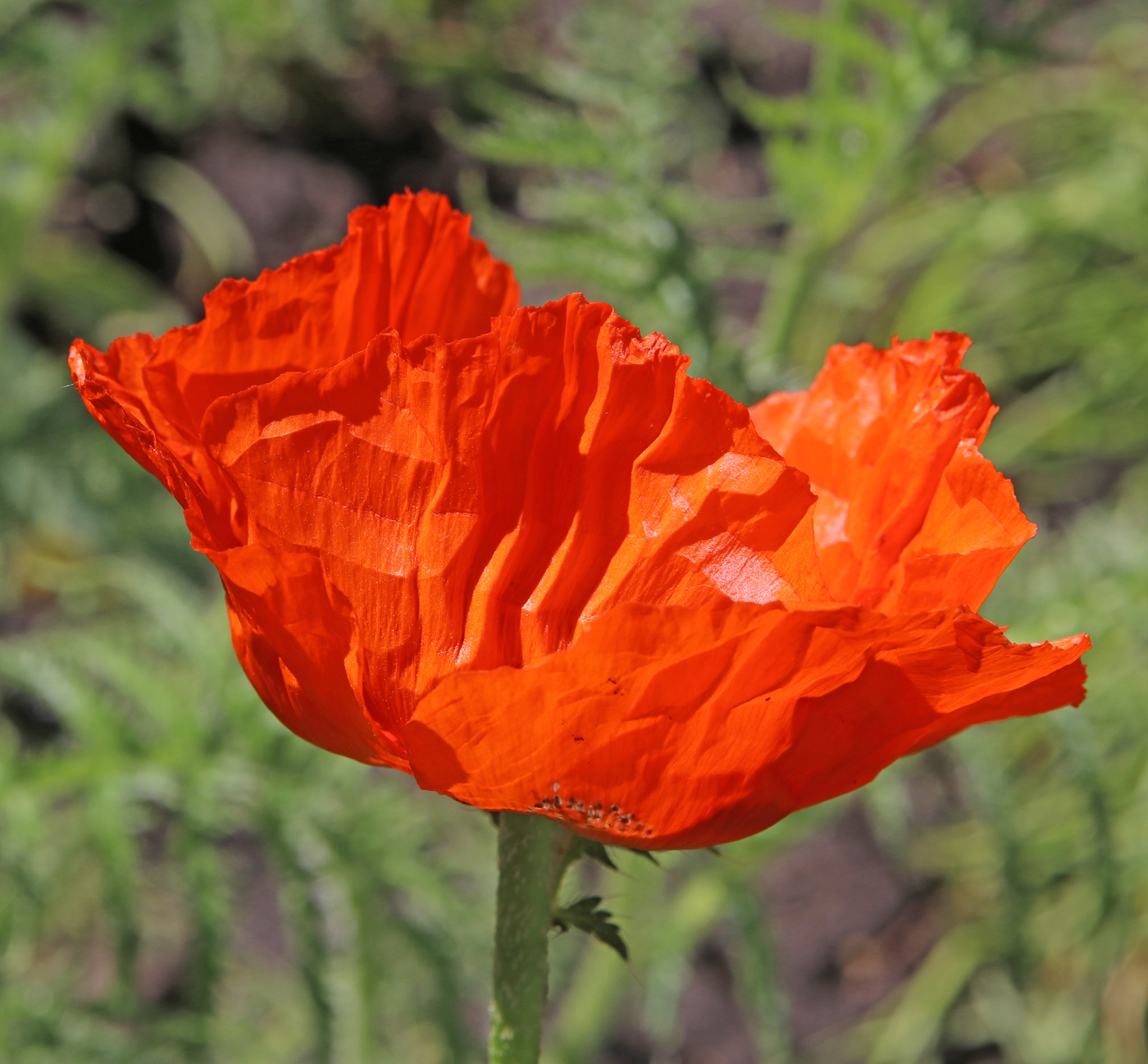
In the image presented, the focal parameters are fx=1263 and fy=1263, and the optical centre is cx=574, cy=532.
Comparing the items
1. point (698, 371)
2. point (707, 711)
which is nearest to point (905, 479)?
point (707, 711)

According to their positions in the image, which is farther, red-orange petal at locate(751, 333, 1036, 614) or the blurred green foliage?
the blurred green foliage

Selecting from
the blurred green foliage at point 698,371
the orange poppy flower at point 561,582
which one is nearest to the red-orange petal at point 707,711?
the orange poppy flower at point 561,582

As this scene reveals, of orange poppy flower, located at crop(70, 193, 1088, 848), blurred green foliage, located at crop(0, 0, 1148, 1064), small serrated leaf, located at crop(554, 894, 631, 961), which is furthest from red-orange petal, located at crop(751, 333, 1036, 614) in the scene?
blurred green foliage, located at crop(0, 0, 1148, 1064)

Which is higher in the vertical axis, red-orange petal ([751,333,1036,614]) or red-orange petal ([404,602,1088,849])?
red-orange petal ([751,333,1036,614])

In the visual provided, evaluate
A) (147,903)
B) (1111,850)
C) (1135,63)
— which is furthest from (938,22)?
(1135,63)

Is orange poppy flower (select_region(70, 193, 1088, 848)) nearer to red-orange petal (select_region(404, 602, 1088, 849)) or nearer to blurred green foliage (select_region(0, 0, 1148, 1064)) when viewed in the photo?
red-orange petal (select_region(404, 602, 1088, 849))
